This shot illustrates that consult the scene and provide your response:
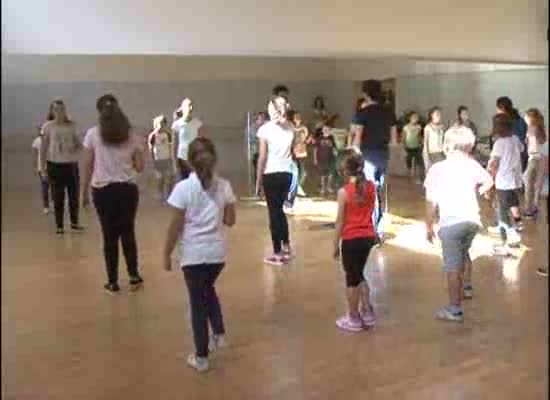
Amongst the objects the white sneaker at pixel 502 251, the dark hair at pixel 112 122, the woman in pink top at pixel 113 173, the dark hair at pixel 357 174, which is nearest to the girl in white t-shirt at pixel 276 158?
the woman in pink top at pixel 113 173

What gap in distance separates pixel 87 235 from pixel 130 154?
10.4 ft

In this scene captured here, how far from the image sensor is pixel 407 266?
A: 244 inches

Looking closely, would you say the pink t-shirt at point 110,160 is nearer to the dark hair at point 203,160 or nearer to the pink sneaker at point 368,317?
the dark hair at point 203,160

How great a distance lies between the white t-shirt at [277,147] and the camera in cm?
596

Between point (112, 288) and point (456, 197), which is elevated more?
point (456, 197)

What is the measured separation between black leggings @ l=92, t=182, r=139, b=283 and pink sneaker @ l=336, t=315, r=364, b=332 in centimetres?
175

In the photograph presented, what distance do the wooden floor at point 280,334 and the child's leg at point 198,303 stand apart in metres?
0.15

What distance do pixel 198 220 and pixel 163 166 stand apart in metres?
5.95

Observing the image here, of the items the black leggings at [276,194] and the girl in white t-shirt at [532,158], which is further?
the girl in white t-shirt at [532,158]

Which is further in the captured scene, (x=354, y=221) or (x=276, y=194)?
(x=276, y=194)

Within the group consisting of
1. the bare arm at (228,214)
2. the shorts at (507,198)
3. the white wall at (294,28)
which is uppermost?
the white wall at (294,28)

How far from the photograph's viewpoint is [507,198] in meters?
6.52

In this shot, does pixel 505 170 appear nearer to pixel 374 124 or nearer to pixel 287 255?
pixel 374 124

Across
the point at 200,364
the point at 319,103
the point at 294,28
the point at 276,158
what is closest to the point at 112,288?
the point at 276,158
